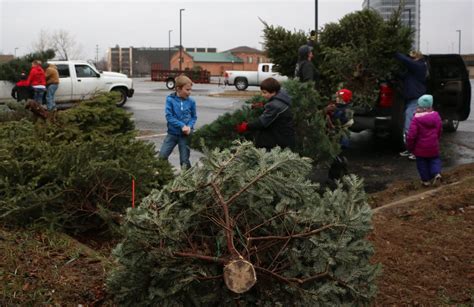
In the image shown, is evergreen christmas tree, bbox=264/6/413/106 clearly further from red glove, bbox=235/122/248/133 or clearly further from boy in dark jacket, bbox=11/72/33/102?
boy in dark jacket, bbox=11/72/33/102

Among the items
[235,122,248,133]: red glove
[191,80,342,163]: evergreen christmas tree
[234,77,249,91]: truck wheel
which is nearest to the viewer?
[235,122,248,133]: red glove

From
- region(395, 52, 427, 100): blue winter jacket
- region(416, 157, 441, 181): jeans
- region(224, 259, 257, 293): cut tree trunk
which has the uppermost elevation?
region(395, 52, 427, 100): blue winter jacket

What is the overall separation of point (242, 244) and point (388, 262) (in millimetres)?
1864

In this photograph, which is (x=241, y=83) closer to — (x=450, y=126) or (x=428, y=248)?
(x=450, y=126)

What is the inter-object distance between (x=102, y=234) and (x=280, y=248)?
7.73ft

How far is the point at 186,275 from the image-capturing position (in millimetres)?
2779

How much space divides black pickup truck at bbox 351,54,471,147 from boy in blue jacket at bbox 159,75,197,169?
10.8 ft

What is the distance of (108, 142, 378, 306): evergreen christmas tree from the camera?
279cm

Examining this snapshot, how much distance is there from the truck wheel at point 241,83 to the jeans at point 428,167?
3101 cm

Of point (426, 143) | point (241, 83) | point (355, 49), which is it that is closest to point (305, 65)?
point (355, 49)

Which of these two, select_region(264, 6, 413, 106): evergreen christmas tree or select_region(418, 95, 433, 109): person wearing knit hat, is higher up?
select_region(264, 6, 413, 106): evergreen christmas tree

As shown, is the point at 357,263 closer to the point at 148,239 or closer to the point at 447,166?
the point at 148,239

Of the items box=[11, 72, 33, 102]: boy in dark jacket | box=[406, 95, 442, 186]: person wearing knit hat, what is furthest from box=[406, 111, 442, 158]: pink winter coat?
box=[11, 72, 33, 102]: boy in dark jacket

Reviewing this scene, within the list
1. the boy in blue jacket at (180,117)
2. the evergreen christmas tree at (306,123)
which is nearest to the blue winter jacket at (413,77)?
the evergreen christmas tree at (306,123)
